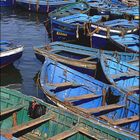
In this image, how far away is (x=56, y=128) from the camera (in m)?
13.0

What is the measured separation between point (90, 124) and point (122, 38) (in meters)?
15.1

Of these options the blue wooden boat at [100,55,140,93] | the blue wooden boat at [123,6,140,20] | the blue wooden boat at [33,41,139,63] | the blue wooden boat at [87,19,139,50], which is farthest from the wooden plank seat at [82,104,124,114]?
the blue wooden boat at [123,6,140,20]

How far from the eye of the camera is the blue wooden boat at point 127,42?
79.3ft

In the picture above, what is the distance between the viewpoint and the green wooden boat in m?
11.7

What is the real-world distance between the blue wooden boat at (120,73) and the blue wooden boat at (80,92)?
1.41m

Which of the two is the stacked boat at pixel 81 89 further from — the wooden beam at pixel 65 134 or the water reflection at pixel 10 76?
the water reflection at pixel 10 76

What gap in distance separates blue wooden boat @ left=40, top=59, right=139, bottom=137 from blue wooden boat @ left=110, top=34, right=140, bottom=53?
720 centimetres

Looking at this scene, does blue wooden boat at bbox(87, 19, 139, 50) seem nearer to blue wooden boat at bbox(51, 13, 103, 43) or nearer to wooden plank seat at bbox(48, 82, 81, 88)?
blue wooden boat at bbox(51, 13, 103, 43)

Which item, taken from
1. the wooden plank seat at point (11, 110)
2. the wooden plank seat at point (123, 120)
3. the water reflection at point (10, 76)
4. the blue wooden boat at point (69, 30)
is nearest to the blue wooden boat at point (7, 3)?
the blue wooden boat at point (69, 30)

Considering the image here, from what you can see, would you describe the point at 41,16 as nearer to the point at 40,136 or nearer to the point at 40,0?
the point at 40,0

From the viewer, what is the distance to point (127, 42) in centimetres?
2527

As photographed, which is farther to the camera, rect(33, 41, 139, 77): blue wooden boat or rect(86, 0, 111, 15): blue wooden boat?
rect(86, 0, 111, 15): blue wooden boat

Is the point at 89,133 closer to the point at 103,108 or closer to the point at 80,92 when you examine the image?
the point at 103,108

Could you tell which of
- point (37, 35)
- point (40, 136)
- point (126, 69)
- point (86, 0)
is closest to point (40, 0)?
point (86, 0)
